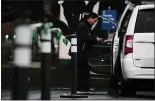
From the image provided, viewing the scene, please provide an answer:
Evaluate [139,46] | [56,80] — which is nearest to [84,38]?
[139,46]

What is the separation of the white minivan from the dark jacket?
3.29 ft

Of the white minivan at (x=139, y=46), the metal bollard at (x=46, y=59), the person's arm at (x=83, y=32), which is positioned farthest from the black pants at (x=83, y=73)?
the metal bollard at (x=46, y=59)

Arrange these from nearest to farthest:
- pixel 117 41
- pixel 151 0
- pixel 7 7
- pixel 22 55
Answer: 1. pixel 22 55
2. pixel 117 41
3. pixel 151 0
4. pixel 7 7

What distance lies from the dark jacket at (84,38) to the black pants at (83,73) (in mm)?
139

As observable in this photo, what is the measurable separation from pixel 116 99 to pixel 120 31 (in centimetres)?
145

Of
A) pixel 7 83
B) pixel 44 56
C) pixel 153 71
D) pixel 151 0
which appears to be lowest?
pixel 7 83

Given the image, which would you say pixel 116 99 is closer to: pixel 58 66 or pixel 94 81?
pixel 94 81

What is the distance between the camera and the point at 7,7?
9953mm

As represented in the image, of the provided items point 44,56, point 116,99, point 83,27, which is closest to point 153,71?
point 116,99

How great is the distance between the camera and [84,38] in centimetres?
853

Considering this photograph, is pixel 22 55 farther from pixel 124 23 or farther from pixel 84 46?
pixel 84 46

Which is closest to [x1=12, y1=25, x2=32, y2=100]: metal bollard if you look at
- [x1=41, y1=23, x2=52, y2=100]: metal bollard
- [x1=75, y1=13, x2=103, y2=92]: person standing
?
[x1=41, y1=23, x2=52, y2=100]: metal bollard

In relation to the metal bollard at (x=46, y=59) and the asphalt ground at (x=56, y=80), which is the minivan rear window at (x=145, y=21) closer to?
the asphalt ground at (x=56, y=80)

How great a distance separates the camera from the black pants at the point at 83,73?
8.65 metres
